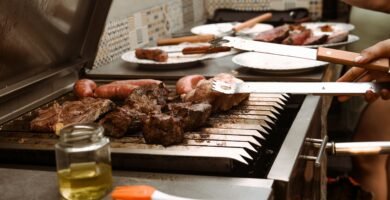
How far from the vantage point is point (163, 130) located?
1146 millimetres

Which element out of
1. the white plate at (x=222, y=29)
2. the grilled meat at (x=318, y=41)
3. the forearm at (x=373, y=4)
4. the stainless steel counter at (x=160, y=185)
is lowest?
the stainless steel counter at (x=160, y=185)

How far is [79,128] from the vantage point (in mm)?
946

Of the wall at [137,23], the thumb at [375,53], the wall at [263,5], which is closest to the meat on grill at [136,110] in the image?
the thumb at [375,53]

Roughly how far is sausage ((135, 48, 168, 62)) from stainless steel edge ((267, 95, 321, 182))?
1.89 ft

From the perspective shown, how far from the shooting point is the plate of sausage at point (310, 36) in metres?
2.05

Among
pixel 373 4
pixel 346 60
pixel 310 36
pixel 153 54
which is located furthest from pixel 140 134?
pixel 310 36

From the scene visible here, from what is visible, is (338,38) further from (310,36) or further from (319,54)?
(319,54)

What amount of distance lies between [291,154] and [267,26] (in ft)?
4.97

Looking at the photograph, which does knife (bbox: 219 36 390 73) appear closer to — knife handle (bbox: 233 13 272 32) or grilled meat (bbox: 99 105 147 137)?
grilled meat (bbox: 99 105 147 137)

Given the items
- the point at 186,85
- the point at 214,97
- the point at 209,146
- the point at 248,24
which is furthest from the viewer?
the point at 248,24

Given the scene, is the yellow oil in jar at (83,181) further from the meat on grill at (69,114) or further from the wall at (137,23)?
the wall at (137,23)

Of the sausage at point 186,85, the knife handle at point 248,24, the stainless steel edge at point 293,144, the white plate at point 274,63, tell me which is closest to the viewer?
the stainless steel edge at point 293,144

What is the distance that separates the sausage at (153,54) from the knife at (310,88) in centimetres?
53

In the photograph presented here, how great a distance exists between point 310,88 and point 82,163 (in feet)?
1.99
